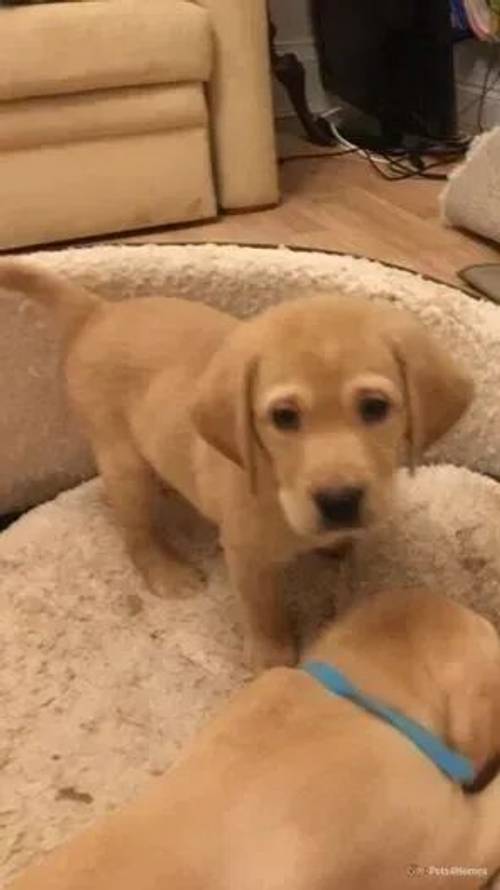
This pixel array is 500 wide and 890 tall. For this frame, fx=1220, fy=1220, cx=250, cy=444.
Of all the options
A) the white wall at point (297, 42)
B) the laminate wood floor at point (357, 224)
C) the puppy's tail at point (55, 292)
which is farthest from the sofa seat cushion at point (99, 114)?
the puppy's tail at point (55, 292)

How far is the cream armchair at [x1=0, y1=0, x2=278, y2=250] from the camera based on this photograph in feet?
8.42

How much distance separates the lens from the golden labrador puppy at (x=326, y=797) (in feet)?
2.99

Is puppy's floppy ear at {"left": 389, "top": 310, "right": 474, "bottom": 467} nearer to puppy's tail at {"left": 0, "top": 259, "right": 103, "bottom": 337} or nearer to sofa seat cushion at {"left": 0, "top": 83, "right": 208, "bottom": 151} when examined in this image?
puppy's tail at {"left": 0, "top": 259, "right": 103, "bottom": 337}

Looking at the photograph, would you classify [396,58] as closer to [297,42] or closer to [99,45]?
[297,42]

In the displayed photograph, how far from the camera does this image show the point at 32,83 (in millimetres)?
2559

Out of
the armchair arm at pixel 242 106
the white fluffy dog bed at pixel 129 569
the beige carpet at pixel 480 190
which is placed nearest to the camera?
the white fluffy dog bed at pixel 129 569

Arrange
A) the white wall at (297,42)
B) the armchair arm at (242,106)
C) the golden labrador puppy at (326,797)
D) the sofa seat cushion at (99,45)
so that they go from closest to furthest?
the golden labrador puppy at (326,797) → the sofa seat cushion at (99,45) → the armchair arm at (242,106) → the white wall at (297,42)

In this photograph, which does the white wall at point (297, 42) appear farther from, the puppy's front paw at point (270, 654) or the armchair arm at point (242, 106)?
the puppy's front paw at point (270, 654)

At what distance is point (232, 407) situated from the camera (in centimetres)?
113

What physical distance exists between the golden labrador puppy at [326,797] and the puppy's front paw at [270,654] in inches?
9.9

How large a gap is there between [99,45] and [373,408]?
1748 millimetres

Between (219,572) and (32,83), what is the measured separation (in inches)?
57.5

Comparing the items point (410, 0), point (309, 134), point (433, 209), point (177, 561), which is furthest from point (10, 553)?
point (309, 134)

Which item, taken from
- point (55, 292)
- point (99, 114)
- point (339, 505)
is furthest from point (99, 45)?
point (339, 505)
